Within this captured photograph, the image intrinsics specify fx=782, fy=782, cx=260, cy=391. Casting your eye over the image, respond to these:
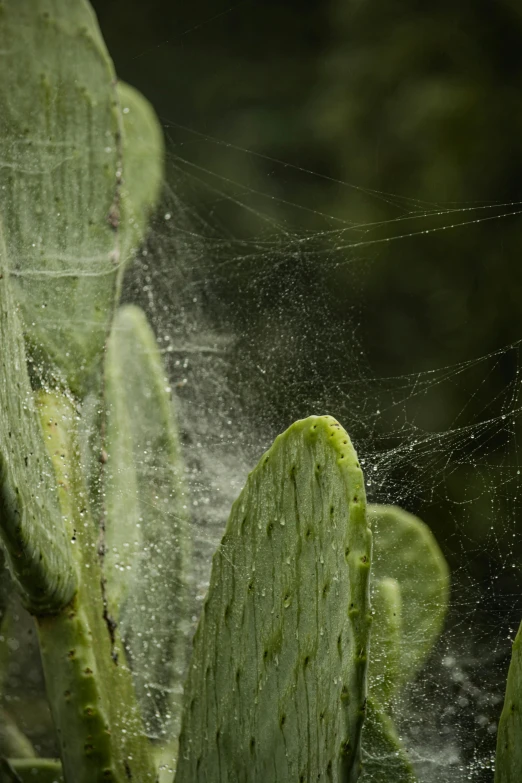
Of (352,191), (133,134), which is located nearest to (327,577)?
(352,191)

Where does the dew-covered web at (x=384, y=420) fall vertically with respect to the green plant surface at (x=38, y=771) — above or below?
above

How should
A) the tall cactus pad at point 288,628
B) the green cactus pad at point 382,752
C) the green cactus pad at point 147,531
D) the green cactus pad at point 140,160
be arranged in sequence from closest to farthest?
the tall cactus pad at point 288,628 → the green cactus pad at point 382,752 → the green cactus pad at point 147,531 → the green cactus pad at point 140,160

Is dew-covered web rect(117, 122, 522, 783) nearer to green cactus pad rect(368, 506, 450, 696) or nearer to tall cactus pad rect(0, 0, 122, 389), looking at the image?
green cactus pad rect(368, 506, 450, 696)

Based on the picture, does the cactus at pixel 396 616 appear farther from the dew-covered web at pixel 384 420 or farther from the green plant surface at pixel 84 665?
the green plant surface at pixel 84 665

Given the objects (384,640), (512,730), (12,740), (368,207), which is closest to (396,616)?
(384,640)

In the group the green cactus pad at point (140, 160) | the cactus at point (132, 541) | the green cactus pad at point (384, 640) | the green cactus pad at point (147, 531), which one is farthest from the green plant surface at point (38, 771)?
the green cactus pad at point (140, 160)

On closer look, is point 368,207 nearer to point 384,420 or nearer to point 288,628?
point 384,420

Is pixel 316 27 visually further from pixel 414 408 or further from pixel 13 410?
pixel 13 410
